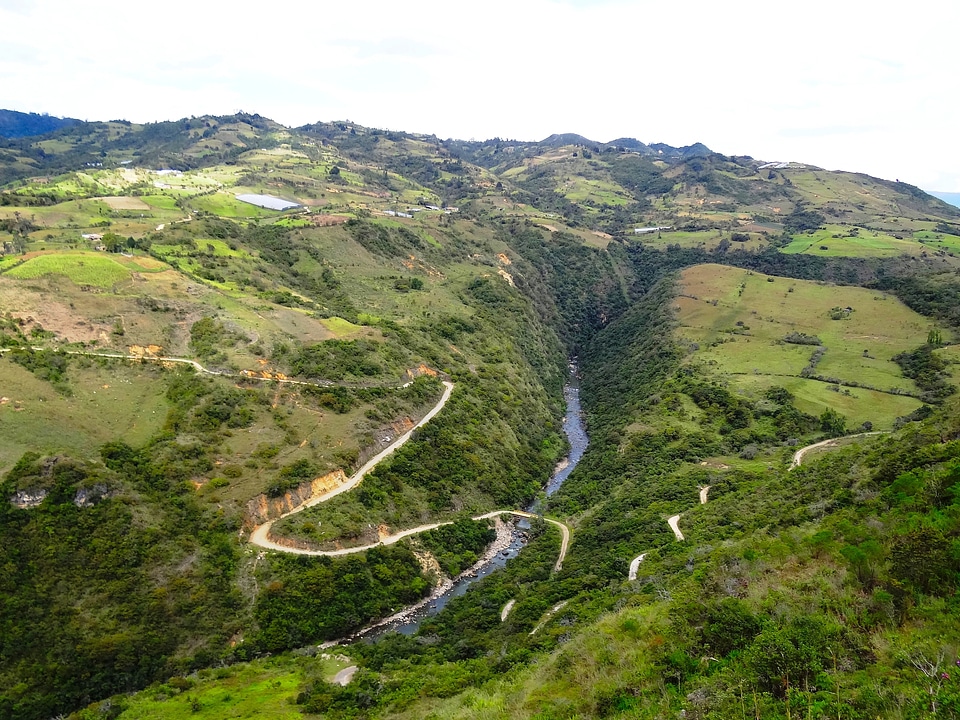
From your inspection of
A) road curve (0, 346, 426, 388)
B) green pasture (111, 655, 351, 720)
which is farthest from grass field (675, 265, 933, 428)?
green pasture (111, 655, 351, 720)

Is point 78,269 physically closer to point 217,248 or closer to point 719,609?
point 217,248

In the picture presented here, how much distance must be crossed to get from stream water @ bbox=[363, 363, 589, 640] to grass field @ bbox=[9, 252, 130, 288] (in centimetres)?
7682

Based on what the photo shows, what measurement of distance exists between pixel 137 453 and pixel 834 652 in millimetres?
73428

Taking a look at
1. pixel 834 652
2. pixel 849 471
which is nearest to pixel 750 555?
pixel 834 652

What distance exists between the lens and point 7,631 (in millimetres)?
53031

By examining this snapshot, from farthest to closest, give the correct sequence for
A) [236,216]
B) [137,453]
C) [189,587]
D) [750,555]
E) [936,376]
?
[236,216] → [936,376] → [137,453] → [189,587] → [750,555]

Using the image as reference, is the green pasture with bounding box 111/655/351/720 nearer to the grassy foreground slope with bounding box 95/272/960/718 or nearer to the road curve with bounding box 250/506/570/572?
the grassy foreground slope with bounding box 95/272/960/718

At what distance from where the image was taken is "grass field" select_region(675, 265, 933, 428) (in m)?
101

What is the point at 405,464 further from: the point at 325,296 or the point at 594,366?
the point at 594,366

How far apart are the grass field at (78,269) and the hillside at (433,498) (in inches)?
30.2

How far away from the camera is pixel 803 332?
431ft

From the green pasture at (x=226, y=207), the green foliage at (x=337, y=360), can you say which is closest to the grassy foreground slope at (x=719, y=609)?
the green foliage at (x=337, y=360)

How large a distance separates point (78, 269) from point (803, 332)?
492 ft

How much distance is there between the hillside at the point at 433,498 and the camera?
100 ft
